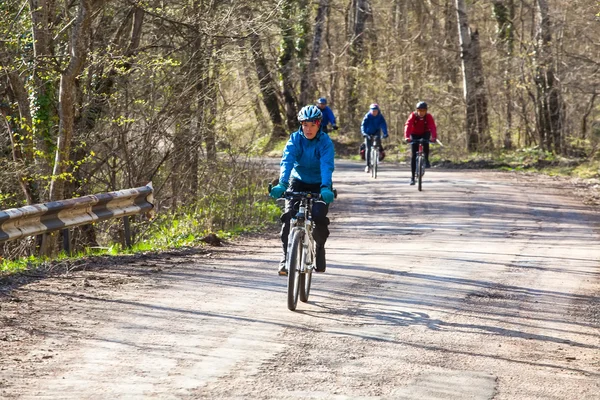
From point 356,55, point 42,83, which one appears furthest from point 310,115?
point 356,55

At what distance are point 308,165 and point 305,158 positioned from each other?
0.07m

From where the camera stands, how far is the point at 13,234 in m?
10.6

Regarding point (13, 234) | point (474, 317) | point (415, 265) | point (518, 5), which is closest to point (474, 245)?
point (415, 265)

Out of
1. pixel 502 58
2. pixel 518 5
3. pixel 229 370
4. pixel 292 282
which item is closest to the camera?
pixel 229 370

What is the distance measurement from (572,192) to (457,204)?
14.1 ft

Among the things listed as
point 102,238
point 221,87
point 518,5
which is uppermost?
point 518,5

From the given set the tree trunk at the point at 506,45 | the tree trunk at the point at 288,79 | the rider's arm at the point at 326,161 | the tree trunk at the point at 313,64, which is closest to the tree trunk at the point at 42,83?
the rider's arm at the point at 326,161

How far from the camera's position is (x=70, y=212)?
39.4 feet

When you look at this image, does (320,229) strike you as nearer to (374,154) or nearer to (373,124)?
(373,124)

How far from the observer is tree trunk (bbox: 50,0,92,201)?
45.3 ft

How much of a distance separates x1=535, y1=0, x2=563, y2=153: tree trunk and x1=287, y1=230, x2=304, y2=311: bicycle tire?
22349mm

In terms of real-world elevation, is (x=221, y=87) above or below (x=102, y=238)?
above

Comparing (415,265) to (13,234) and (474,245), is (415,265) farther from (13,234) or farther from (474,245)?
(13,234)

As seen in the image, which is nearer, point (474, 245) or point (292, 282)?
point (292, 282)
